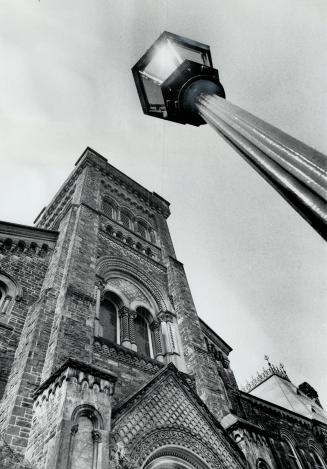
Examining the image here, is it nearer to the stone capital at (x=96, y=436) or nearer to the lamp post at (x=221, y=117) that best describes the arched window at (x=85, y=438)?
the stone capital at (x=96, y=436)

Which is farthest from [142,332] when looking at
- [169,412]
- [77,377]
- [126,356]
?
[77,377]

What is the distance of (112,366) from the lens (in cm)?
981

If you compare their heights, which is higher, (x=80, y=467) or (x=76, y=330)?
(x=76, y=330)

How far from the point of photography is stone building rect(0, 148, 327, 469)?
6.95 m

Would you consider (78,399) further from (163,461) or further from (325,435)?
(325,435)

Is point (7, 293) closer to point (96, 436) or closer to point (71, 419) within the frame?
point (71, 419)

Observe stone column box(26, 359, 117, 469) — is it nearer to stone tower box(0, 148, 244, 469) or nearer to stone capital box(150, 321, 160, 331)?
stone tower box(0, 148, 244, 469)

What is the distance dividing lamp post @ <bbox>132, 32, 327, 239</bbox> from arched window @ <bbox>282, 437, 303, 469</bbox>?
15.3 metres

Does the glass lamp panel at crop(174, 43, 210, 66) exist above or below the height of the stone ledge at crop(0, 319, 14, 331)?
below

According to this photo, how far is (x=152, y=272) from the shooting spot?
15.6 metres

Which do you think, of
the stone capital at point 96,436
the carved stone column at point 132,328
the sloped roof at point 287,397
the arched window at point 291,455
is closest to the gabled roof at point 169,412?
the stone capital at point 96,436

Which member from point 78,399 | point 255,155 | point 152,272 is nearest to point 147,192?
point 152,272

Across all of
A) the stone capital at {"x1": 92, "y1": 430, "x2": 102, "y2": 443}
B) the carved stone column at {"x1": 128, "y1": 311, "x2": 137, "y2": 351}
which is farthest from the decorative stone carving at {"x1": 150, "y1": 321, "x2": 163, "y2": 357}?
the stone capital at {"x1": 92, "y1": 430, "x2": 102, "y2": 443}

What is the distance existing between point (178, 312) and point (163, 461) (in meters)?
6.42
